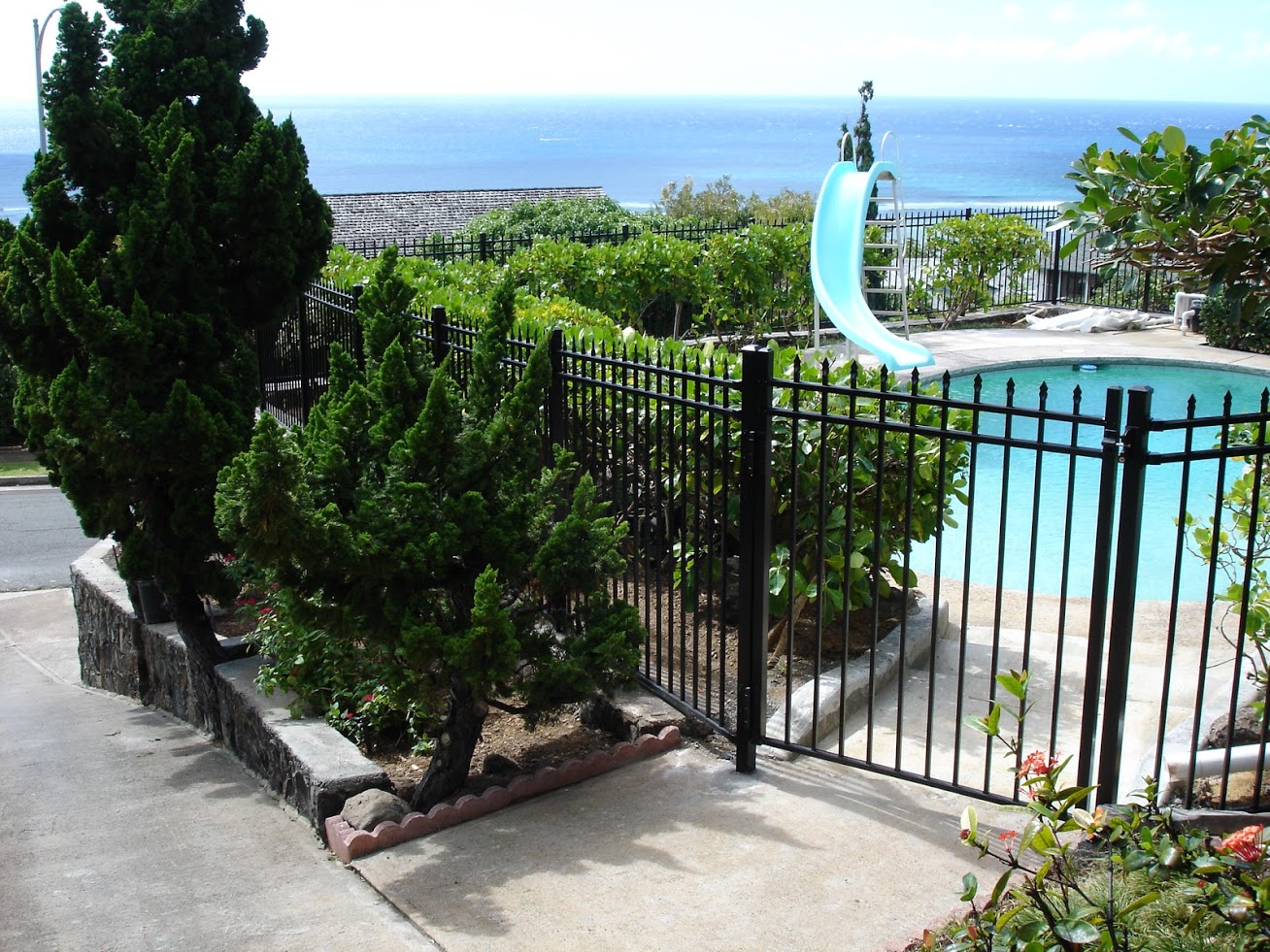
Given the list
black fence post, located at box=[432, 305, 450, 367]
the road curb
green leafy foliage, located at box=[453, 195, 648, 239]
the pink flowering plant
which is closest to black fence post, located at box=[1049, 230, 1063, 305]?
green leafy foliage, located at box=[453, 195, 648, 239]

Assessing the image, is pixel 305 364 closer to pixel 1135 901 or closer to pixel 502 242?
pixel 1135 901

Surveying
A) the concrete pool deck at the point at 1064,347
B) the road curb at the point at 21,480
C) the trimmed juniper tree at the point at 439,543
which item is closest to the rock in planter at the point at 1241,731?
the trimmed juniper tree at the point at 439,543

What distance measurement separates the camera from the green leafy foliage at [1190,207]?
3646 millimetres

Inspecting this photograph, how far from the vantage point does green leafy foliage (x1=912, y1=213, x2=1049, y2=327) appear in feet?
66.5

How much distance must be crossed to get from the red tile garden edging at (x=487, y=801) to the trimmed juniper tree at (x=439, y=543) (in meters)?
0.23

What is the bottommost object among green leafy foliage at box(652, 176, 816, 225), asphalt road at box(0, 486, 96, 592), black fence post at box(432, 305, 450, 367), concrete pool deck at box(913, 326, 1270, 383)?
asphalt road at box(0, 486, 96, 592)

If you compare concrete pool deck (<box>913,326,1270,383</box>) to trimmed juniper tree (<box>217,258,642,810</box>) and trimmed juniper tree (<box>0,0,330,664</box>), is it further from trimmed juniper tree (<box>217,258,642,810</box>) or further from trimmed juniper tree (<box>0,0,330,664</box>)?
trimmed juniper tree (<box>217,258,642,810</box>)

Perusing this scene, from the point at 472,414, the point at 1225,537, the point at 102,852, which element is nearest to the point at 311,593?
the point at 472,414

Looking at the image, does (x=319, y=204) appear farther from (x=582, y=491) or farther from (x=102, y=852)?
(x=102, y=852)

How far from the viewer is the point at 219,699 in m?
6.50

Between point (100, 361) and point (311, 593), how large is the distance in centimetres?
214

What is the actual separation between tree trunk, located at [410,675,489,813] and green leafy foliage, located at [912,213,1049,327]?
17.1m

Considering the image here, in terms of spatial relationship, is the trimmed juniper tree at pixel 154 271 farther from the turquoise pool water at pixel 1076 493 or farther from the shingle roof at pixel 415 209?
the shingle roof at pixel 415 209

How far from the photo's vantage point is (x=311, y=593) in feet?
15.8
